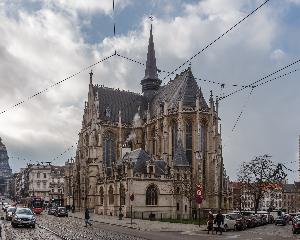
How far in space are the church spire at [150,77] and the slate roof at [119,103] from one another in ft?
6.10

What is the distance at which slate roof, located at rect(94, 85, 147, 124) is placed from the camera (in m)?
78.7

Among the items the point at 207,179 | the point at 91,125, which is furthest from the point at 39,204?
the point at 207,179

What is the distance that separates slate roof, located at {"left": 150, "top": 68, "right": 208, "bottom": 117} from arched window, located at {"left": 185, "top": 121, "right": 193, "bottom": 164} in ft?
10.3

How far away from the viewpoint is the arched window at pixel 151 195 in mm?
57112

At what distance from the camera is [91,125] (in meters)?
76.7

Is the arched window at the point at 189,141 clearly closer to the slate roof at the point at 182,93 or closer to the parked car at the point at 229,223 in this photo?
the slate roof at the point at 182,93

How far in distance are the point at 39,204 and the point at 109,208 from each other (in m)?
13.6

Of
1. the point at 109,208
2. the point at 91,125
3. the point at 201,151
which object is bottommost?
the point at 109,208

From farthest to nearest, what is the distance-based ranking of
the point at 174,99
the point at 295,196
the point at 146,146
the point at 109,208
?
the point at 295,196 < the point at 146,146 < the point at 174,99 < the point at 109,208

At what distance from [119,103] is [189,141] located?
18.6 metres

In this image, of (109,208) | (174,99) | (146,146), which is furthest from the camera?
(146,146)

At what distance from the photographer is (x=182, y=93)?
69.8m

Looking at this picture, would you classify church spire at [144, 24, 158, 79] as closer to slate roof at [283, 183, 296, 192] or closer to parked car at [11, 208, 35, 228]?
parked car at [11, 208, 35, 228]

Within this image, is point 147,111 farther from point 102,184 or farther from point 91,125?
point 102,184
